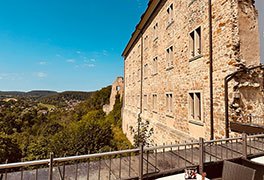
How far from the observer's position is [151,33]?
1756cm

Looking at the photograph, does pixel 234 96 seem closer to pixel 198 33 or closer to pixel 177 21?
pixel 198 33

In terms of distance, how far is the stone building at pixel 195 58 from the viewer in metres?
7.39

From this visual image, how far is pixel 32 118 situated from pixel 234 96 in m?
64.4

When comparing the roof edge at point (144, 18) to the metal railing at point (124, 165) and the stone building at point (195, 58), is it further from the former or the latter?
the metal railing at point (124, 165)

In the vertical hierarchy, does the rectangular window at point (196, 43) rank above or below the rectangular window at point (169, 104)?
above

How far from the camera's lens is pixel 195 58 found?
9398 millimetres

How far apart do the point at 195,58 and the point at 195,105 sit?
7.96 feet

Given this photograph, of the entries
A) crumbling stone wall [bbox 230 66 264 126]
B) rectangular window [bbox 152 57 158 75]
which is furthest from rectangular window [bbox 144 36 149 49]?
crumbling stone wall [bbox 230 66 264 126]

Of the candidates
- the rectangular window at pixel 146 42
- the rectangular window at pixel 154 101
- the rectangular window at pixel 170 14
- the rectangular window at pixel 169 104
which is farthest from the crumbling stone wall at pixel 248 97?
the rectangular window at pixel 146 42

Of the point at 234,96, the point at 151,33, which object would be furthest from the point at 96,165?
the point at 151,33

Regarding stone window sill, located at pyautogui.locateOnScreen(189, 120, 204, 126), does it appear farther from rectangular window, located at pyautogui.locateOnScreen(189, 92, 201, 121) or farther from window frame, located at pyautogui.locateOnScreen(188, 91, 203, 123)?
rectangular window, located at pyautogui.locateOnScreen(189, 92, 201, 121)

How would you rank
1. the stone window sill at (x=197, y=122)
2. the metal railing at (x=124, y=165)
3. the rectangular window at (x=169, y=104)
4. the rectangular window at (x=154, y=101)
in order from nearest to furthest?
the metal railing at (x=124, y=165), the stone window sill at (x=197, y=122), the rectangular window at (x=169, y=104), the rectangular window at (x=154, y=101)

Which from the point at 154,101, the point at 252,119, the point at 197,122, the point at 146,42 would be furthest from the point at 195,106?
the point at 146,42

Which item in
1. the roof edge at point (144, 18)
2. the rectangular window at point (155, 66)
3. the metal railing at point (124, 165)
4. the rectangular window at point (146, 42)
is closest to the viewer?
the metal railing at point (124, 165)
